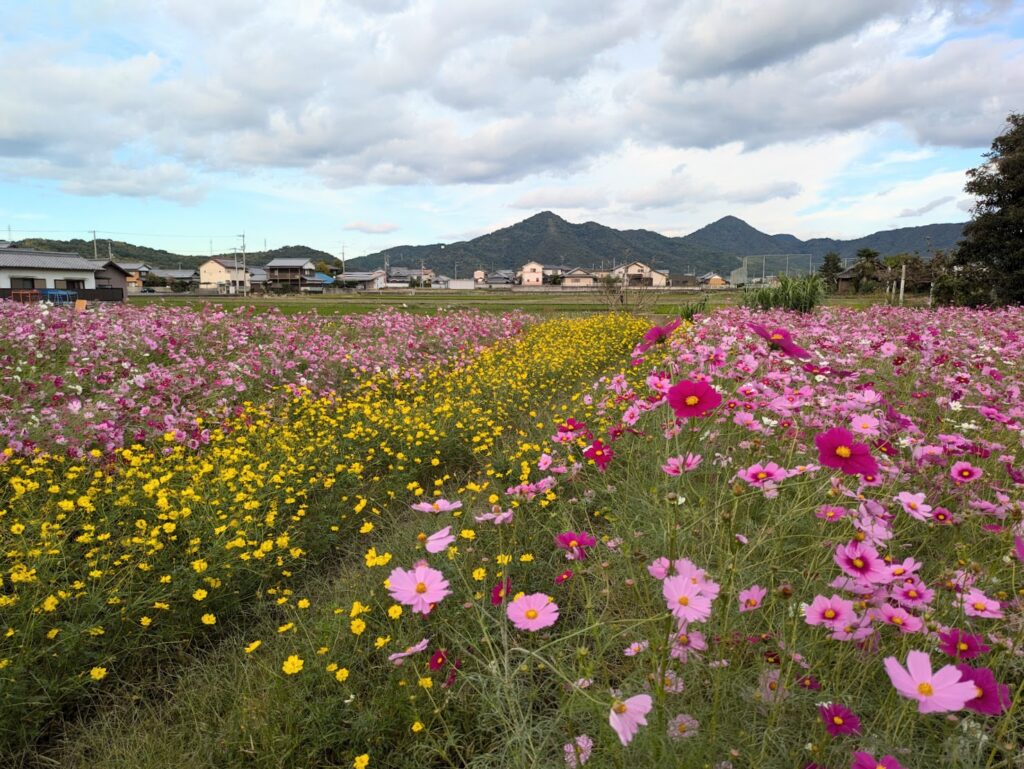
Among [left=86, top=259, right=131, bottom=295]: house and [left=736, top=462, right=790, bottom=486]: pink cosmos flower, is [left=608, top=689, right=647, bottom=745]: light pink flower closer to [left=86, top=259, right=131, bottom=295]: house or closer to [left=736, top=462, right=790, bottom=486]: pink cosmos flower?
[left=736, top=462, right=790, bottom=486]: pink cosmos flower

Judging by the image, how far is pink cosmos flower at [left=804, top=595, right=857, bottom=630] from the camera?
3.65ft

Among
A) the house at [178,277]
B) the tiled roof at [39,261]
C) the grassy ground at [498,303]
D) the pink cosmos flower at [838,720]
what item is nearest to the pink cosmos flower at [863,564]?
the pink cosmos flower at [838,720]

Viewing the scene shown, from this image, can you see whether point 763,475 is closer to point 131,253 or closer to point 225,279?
point 225,279

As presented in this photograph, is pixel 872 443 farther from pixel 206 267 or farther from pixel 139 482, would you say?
pixel 206 267

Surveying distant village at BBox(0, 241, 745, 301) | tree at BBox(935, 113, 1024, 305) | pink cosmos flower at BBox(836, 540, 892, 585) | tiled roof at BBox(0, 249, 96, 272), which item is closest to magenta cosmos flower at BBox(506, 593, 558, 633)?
pink cosmos flower at BBox(836, 540, 892, 585)

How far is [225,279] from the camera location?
84.4 m

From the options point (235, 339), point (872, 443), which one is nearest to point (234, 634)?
point (872, 443)

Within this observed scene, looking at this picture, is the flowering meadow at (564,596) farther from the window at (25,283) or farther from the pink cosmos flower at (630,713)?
the window at (25,283)

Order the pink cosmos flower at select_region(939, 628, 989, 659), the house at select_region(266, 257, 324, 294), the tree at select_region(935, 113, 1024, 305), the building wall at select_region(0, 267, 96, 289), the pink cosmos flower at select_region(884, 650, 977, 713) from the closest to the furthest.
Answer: the pink cosmos flower at select_region(884, 650, 977, 713) → the pink cosmos flower at select_region(939, 628, 989, 659) → the tree at select_region(935, 113, 1024, 305) → the building wall at select_region(0, 267, 96, 289) → the house at select_region(266, 257, 324, 294)

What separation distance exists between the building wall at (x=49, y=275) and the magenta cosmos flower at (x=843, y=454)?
44430 millimetres

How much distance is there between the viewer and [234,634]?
2.38 metres

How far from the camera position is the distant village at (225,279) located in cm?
3208

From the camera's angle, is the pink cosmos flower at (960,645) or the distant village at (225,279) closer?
the pink cosmos flower at (960,645)

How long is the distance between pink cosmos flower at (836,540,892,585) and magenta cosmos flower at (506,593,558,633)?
61 cm
